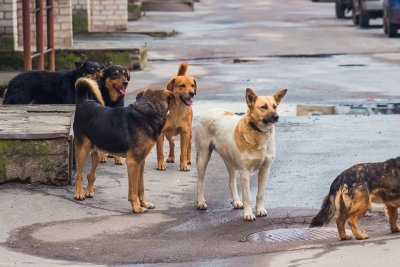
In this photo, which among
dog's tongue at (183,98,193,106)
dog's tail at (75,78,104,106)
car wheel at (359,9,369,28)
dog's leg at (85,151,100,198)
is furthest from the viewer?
car wheel at (359,9,369,28)

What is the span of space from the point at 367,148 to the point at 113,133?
4.02m

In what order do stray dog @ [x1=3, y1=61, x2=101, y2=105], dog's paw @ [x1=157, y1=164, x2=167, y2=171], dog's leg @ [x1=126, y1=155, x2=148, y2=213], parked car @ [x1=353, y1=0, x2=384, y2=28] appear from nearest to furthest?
dog's leg @ [x1=126, y1=155, x2=148, y2=213] < dog's paw @ [x1=157, y1=164, x2=167, y2=171] < stray dog @ [x1=3, y1=61, x2=101, y2=105] < parked car @ [x1=353, y1=0, x2=384, y2=28]

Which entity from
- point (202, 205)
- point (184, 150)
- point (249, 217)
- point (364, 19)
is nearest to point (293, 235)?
point (249, 217)

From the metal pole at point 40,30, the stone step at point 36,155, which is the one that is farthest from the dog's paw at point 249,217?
the metal pole at point 40,30

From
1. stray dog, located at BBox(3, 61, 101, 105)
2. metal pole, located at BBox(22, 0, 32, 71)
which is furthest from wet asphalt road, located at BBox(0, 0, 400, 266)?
metal pole, located at BBox(22, 0, 32, 71)

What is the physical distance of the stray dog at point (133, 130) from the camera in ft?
36.1

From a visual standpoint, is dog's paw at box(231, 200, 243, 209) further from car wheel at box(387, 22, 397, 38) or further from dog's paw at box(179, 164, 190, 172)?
car wheel at box(387, 22, 397, 38)

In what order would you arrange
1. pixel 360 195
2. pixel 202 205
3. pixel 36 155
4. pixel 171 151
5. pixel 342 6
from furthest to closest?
pixel 342 6 → pixel 171 151 → pixel 36 155 → pixel 202 205 → pixel 360 195

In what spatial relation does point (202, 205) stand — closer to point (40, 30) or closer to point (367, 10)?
point (40, 30)

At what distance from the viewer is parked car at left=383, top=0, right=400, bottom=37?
104ft

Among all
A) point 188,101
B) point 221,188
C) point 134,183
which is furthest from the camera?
point 188,101

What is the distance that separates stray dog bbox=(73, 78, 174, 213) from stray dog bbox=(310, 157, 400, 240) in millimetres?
2016

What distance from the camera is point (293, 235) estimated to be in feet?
32.9

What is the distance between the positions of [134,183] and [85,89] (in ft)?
5.61
